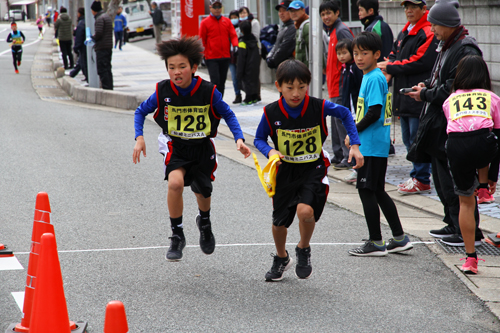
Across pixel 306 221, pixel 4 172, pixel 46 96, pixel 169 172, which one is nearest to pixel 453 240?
pixel 306 221

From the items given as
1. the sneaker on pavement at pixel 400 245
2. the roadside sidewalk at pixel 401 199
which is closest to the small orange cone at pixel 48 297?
the roadside sidewalk at pixel 401 199

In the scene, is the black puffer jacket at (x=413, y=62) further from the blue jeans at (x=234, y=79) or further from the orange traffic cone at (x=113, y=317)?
the blue jeans at (x=234, y=79)

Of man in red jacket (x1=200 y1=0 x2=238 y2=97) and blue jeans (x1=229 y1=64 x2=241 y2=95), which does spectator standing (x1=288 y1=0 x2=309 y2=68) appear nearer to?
man in red jacket (x1=200 y1=0 x2=238 y2=97)

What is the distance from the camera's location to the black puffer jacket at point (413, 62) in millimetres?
6648

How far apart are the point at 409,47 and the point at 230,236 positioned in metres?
3.07

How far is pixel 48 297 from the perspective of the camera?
119 inches

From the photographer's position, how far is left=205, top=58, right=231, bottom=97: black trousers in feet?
42.2

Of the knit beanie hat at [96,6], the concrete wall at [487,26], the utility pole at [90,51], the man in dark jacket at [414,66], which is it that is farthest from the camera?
the utility pole at [90,51]

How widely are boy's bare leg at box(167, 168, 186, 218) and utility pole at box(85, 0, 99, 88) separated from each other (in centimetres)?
1213

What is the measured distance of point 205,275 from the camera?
452 cm

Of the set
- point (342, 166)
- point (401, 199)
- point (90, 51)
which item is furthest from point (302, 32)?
point (90, 51)

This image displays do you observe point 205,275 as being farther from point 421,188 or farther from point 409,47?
point 409,47

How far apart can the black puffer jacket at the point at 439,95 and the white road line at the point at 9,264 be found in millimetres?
3286

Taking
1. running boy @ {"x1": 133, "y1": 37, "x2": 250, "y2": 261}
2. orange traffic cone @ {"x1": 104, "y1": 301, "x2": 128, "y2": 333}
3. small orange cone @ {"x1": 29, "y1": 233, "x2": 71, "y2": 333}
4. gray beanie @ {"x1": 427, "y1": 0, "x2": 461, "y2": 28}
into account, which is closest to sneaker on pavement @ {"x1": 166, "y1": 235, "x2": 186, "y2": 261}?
running boy @ {"x1": 133, "y1": 37, "x2": 250, "y2": 261}
